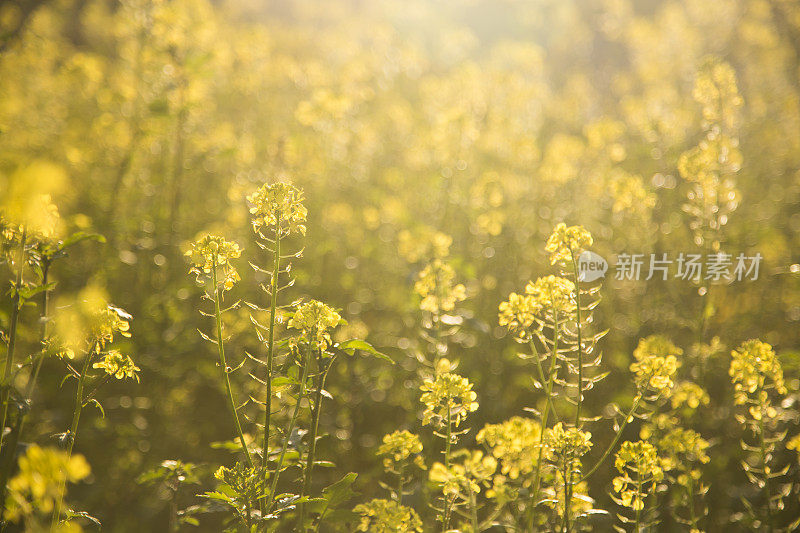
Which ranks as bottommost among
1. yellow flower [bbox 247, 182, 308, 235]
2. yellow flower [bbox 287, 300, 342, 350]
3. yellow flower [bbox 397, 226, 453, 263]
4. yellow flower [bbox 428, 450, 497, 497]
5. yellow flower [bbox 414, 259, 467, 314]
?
yellow flower [bbox 428, 450, 497, 497]

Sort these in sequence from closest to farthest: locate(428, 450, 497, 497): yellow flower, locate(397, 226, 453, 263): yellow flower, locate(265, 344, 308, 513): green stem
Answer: locate(428, 450, 497, 497): yellow flower < locate(265, 344, 308, 513): green stem < locate(397, 226, 453, 263): yellow flower

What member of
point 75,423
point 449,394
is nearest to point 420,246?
point 449,394

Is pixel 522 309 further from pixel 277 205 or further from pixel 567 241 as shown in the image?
pixel 277 205

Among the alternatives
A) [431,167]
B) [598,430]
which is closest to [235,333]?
[598,430]

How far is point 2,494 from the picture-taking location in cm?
165

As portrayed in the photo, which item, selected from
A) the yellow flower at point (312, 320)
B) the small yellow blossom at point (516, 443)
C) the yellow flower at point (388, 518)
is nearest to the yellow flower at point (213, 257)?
the yellow flower at point (312, 320)

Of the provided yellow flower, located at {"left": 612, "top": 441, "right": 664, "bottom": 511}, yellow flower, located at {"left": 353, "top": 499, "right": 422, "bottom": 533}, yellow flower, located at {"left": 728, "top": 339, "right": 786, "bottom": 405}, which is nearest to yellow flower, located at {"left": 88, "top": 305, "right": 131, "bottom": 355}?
yellow flower, located at {"left": 353, "top": 499, "right": 422, "bottom": 533}

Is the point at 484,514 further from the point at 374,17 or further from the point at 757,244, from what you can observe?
the point at 374,17

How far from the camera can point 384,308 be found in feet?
15.2

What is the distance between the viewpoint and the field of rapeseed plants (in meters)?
1.74

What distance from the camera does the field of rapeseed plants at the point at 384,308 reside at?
174cm

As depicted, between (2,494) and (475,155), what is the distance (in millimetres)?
5655

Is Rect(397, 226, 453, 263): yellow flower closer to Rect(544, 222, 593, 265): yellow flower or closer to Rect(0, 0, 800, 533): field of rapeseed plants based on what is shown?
Rect(0, 0, 800, 533): field of rapeseed plants

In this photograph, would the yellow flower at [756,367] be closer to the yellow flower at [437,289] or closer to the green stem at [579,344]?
the green stem at [579,344]
